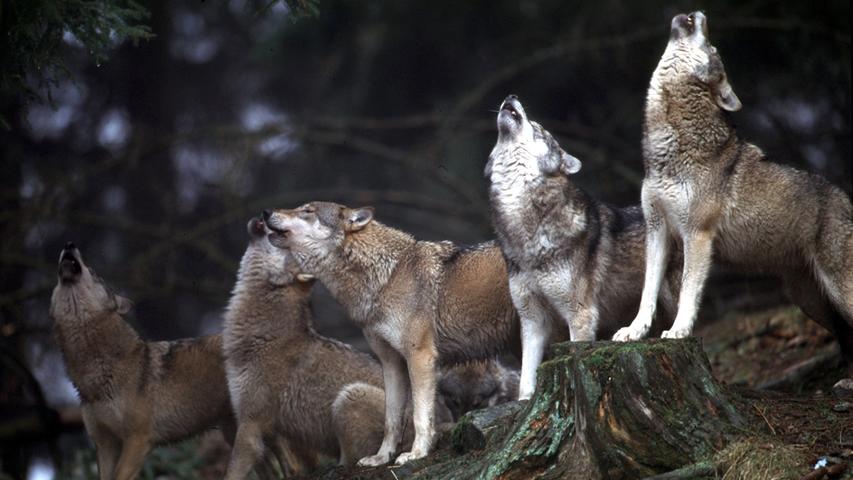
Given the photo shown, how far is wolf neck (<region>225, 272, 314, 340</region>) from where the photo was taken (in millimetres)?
9727

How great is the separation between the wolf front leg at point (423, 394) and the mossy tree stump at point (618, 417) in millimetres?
1398

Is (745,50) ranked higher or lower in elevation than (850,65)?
higher

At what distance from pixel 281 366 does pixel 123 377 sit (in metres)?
1.38

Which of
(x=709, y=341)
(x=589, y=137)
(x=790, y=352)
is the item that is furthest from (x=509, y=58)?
A: (x=790, y=352)

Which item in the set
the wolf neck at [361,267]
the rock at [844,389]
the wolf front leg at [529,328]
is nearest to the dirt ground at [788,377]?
the rock at [844,389]

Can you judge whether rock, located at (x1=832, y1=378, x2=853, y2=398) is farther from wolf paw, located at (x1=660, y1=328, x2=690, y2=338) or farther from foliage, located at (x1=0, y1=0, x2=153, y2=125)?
foliage, located at (x1=0, y1=0, x2=153, y2=125)

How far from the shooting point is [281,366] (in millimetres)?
9625

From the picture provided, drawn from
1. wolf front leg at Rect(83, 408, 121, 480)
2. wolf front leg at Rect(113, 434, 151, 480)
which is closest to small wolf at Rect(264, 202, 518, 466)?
wolf front leg at Rect(113, 434, 151, 480)

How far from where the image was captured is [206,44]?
20.1 meters

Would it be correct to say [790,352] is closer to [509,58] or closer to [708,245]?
[708,245]

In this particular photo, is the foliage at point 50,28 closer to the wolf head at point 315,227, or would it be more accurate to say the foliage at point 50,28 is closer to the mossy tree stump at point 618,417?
the wolf head at point 315,227

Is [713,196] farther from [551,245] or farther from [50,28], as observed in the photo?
[50,28]

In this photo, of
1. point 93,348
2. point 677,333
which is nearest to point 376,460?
point 677,333

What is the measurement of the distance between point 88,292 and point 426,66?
9.97 meters
